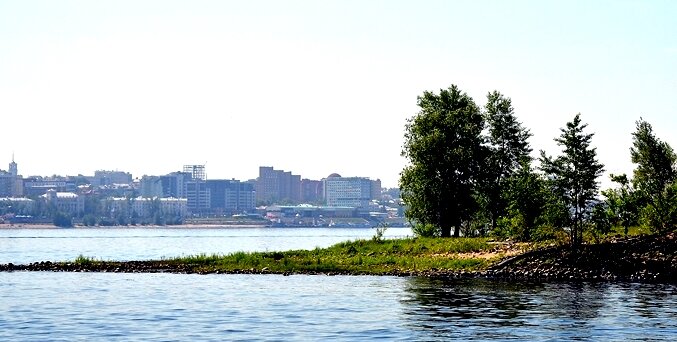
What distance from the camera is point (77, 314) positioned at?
50094 mm

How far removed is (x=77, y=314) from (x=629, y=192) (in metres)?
59.3

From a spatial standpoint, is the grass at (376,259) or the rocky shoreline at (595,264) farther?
the grass at (376,259)

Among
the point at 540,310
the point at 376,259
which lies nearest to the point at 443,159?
the point at 376,259

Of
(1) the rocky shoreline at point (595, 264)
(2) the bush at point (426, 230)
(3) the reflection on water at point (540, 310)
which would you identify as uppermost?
(2) the bush at point (426, 230)

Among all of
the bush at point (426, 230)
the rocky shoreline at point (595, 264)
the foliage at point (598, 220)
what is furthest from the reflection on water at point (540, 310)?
the bush at point (426, 230)

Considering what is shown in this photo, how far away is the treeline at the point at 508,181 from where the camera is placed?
78.3 meters

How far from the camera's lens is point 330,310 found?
51281 millimetres

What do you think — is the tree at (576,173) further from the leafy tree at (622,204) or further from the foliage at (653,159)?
the foliage at (653,159)

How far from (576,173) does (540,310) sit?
29194mm

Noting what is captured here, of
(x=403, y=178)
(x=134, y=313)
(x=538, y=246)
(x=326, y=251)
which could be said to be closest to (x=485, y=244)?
(x=538, y=246)

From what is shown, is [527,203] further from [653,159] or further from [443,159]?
[653,159]

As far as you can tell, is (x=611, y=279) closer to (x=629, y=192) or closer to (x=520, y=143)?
(x=629, y=192)

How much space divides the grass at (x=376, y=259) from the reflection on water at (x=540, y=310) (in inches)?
372

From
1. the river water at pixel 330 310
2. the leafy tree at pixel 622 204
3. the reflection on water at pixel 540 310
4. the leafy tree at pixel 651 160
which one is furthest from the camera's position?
the leafy tree at pixel 651 160
